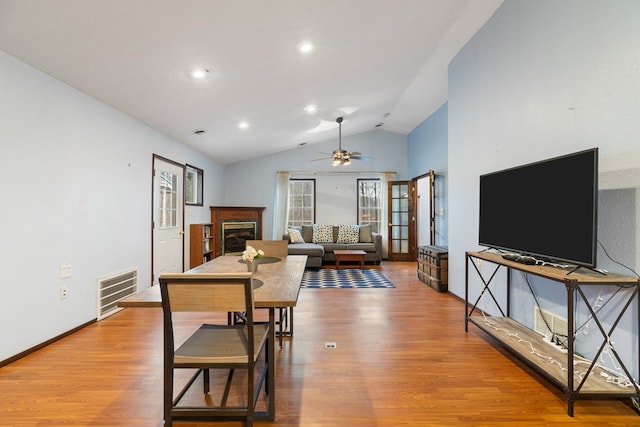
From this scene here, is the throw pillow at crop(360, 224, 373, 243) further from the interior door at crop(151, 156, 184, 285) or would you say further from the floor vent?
the floor vent

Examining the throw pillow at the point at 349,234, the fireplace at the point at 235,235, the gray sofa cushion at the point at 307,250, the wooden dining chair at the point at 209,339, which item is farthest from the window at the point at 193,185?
the wooden dining chair at the point at 209,339

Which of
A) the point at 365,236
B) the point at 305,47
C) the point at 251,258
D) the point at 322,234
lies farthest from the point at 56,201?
the point at 365,236

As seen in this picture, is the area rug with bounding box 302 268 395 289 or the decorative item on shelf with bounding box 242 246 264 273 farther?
the area rug with bounding box 302 268 395 289

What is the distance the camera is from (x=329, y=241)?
7.41m

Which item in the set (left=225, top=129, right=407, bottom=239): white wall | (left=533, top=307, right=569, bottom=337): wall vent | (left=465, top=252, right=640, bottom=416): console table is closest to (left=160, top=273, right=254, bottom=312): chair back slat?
(left=465, top=252, right=640, bottom=416): console table

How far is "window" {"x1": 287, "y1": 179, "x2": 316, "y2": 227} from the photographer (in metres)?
8.09

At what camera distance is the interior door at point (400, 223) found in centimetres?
738

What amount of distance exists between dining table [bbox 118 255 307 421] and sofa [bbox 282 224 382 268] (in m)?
3.74

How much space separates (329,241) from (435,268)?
10.6 ft

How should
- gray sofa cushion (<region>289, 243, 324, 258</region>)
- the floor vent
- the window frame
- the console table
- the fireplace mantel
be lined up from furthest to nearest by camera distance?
the window frame, the fireplace mantel, gray sofa cushion (<region>289, 243, 324, 258</region>), the floor vent, the console table

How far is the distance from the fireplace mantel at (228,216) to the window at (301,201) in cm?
96

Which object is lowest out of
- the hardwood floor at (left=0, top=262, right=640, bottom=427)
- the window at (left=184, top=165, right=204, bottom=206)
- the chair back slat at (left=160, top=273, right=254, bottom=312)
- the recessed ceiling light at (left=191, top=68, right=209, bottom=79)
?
the hardwood floor at (left=0, top=262, right=640, bottom=427)

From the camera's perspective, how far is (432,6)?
3.00 m

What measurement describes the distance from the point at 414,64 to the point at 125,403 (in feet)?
15.5
